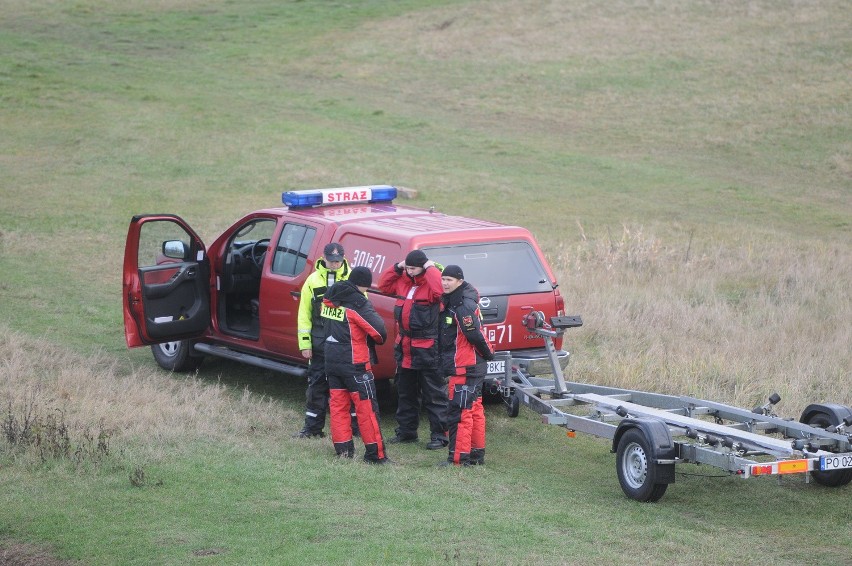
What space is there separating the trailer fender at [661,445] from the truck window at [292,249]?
420 centimetres

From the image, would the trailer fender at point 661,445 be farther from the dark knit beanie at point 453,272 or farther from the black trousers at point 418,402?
the black trousers at point 418,402

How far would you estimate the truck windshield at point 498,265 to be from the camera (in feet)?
33.1

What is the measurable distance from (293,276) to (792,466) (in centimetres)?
530

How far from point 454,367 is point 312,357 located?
4.60 feet

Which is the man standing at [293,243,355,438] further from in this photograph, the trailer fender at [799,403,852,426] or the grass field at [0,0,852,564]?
the trailer fender at [799,403,852,426]

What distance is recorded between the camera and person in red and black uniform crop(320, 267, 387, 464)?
880 cm

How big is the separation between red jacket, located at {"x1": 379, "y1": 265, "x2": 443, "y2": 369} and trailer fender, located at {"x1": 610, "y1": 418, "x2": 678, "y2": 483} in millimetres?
2118

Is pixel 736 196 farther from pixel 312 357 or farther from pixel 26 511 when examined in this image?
pixel 26 511

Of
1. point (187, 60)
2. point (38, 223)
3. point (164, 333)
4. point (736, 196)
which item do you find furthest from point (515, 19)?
point (164, 333)

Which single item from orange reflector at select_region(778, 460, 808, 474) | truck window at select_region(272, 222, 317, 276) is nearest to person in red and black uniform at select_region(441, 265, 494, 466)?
truck window at select_region(272, 222, 317, 276)

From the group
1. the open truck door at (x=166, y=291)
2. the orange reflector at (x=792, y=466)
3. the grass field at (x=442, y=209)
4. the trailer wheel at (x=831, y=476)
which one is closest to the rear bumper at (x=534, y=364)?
the grass field at (x=442, y=209)

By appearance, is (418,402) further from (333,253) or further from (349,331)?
(333,253)

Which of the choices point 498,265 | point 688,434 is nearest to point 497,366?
point 498,265

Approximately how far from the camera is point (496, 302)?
10023 millimetres
